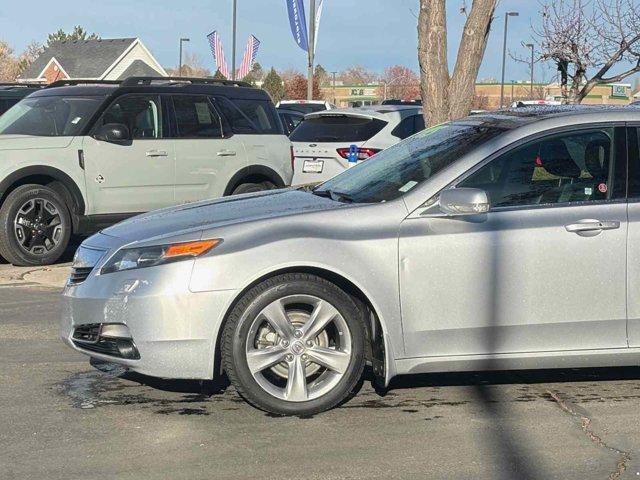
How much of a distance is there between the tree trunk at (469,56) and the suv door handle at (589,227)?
6.11m

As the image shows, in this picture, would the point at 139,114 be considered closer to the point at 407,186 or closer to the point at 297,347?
the point at 407,186

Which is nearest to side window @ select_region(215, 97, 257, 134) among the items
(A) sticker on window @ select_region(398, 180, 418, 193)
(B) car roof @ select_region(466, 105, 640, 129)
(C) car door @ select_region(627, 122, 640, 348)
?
(B) car roof @ select_region(466, 105, 640, 129)

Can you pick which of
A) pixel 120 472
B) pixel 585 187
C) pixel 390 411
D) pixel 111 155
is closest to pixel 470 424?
pixel 390 411

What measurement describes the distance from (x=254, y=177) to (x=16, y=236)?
2.78 meters

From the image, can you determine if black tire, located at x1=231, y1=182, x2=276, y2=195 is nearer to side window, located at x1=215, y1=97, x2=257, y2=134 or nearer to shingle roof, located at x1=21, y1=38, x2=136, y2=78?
side window, located at x1=215, y1=97, x2=257, y2=134

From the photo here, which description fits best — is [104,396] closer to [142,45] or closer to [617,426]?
[617,426]

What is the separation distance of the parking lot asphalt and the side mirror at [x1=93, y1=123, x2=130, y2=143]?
4.66 m

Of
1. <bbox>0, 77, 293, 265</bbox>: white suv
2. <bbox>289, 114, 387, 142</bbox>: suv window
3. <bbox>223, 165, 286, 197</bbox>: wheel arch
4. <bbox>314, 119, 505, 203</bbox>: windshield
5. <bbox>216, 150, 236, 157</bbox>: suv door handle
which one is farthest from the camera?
<bbox>289, 114, 387, 142</bbox>: suv window

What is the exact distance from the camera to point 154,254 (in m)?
5.54

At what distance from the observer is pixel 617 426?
5484mm

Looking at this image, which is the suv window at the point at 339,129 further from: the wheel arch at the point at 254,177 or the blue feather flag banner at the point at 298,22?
the blue feather flag banner at the point at 298,22

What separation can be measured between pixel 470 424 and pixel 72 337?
2206 mm

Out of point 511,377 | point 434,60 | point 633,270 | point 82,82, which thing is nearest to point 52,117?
point 82,82

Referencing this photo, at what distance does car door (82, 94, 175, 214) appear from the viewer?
36.9 ft
